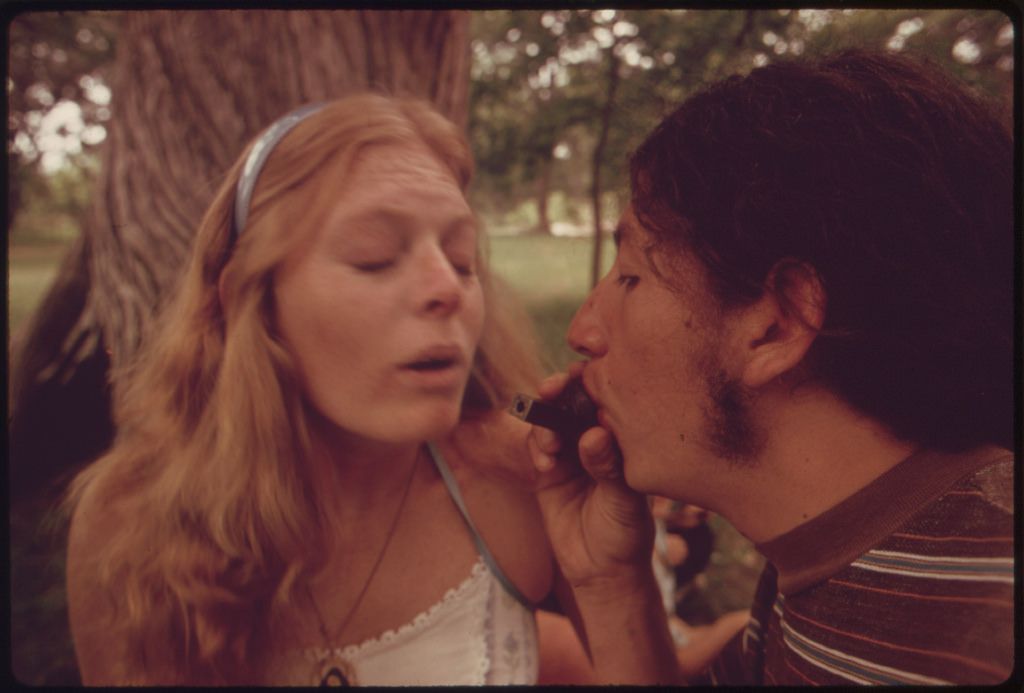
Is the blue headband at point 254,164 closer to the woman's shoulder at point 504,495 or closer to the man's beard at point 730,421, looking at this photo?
the woman's shoulder at point 504,495

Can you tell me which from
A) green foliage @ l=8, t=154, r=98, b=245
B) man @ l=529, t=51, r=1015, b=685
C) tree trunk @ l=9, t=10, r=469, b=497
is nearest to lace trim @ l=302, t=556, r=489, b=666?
man @ l=529, t=51, r=1015, b=685

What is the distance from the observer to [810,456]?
101 centimetres

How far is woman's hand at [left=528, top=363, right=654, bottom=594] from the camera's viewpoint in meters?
1.10

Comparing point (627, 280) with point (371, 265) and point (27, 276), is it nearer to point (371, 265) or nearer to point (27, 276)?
point (371, 265)

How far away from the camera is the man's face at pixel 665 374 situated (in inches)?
39.5

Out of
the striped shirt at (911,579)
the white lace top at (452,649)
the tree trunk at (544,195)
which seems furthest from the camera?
the tree trunk at (544,195)

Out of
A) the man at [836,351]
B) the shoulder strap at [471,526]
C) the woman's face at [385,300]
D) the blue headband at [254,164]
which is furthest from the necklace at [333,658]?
the blue headband at [254,164]

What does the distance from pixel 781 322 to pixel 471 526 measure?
0.63 m

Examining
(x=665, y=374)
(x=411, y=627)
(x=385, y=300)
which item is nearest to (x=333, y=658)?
(x=411, y=627)

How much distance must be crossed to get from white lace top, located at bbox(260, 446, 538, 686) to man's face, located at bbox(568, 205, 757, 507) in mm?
339

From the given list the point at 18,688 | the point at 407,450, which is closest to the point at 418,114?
the point at 407,450

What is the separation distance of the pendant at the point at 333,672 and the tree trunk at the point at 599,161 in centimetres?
79

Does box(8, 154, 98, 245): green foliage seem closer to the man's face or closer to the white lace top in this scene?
the white lace top

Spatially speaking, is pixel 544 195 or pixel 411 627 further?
pixel 544 195
